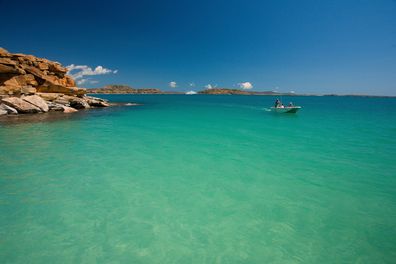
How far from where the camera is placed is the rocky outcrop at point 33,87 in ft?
107

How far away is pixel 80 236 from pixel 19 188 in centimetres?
454

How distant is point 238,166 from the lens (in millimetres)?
12180

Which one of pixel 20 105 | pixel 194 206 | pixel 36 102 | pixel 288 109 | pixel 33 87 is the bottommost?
pixel 194 206

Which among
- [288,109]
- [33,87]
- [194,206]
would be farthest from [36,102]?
[288,109]

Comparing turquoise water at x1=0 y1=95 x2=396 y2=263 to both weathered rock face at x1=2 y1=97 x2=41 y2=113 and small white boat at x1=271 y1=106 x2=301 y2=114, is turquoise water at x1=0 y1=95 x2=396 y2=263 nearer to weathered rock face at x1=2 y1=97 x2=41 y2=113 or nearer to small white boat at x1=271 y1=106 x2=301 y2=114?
weathered rock face at x1=2 y1=97 x2=41 y2=113

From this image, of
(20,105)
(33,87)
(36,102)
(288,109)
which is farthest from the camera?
(288,109)

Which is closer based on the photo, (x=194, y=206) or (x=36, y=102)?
(x=194, y=206)

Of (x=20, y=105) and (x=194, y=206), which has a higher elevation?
(x=20, y=105)

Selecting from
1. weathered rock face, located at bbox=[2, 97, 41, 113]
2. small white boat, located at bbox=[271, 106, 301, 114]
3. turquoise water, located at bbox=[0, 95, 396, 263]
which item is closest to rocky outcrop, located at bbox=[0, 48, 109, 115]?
weathered rock face, located at bbox=[2, 97, 41, 113]

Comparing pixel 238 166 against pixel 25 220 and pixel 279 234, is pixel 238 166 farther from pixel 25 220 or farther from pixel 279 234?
pixel 25 220

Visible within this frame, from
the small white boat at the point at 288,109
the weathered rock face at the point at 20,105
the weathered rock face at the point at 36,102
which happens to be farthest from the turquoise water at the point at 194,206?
the small white boat at the point at 288,109

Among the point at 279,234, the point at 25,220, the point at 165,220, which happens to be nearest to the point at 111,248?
the point at 165,220

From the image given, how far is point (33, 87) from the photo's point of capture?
39625 millimetres

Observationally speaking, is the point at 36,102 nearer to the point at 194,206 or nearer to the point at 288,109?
the point at 194,206
